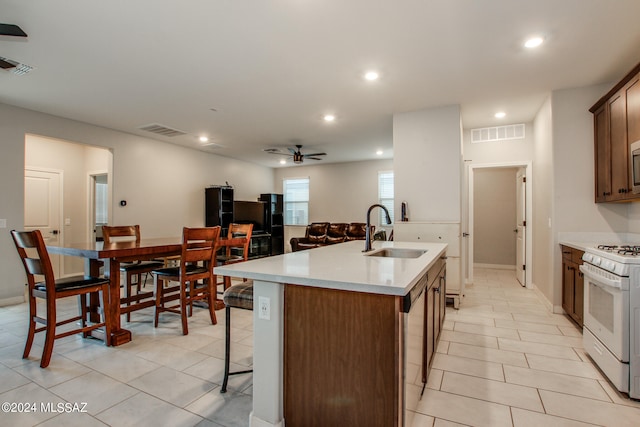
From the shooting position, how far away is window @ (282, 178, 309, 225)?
9359 millimetres

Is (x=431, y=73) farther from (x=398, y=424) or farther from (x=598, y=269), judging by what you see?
(x=398, y=424)

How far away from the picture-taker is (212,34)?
2629 millimetres

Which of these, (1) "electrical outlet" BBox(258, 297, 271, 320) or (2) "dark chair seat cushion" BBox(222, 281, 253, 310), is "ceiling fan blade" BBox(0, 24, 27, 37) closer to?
(2) "dark chair seat cushion" BBox(222, 281, 253, 310)

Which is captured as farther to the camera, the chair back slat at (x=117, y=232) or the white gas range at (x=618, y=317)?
the chair back slat at (x=117, y=232)

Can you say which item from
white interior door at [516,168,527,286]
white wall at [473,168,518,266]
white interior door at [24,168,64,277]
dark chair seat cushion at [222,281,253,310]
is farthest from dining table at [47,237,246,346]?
white wall at [473,168,518,266]

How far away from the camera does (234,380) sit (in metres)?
2.26

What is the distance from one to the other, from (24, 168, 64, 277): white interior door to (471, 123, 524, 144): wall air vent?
759 centimetres

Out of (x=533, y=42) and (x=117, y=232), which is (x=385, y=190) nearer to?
(x=533, y=42)

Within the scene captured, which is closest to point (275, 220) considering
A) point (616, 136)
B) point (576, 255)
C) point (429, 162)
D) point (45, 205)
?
point (45, 205)

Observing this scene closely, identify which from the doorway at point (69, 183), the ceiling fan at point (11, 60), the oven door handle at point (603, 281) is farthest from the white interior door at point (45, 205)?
the oven door handle at point (603, 281)

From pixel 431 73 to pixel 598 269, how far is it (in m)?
2.33

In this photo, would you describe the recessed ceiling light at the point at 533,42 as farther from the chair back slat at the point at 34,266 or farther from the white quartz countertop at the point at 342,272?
the chair back slat at the point at 34,266

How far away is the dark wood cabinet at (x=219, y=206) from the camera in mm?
7012

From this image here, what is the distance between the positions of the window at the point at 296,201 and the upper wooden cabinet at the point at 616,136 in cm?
678
